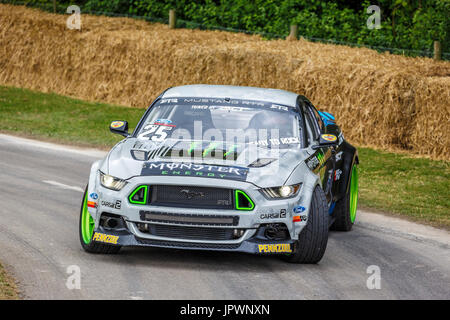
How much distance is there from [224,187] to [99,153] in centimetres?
943

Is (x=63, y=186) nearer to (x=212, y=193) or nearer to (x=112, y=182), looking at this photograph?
(x=112, y=182)

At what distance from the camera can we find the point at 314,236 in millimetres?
8453

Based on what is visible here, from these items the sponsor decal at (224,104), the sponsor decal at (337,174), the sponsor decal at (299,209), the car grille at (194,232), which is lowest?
the car grille at (194,232)

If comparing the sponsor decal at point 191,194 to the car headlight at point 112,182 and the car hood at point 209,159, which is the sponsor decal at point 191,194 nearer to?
the car hood at point 209,159

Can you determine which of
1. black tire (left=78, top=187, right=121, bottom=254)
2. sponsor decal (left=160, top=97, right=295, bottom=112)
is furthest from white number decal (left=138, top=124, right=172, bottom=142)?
black tire (left=78, top=187, right=121, bottom=254)

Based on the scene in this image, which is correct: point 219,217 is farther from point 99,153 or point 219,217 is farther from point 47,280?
point 99,153

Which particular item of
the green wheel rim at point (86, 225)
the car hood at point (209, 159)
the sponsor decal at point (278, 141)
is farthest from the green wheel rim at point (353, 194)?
the green wheel rim at point (86, 225)

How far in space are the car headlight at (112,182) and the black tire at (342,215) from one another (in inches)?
121

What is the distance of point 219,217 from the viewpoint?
8078 mm

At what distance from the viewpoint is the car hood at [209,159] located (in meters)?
8.31

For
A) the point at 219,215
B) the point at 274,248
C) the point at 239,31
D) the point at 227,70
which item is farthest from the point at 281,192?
the point at 239,31

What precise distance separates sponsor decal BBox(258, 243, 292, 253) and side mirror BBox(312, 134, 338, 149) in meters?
1.49

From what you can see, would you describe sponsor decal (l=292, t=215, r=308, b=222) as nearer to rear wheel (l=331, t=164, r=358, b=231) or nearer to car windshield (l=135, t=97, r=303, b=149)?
car windshield (l=135, t=97, r=303, b=149)
